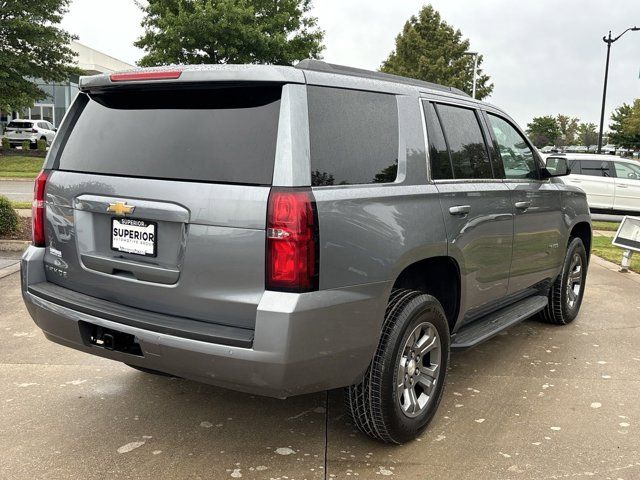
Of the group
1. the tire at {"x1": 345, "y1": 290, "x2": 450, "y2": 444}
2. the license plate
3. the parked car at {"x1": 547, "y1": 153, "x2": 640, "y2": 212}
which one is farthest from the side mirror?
the parked car at {"x1": 547, "y1": 153, "x2": 640, "y2": 212}

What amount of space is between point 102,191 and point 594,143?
118m

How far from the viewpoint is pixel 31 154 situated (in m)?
31.5

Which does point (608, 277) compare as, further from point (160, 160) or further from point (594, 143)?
point (594, 143)

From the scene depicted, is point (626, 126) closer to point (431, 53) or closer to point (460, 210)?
point (431, 53)

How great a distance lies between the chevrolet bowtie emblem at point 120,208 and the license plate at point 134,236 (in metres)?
0.04

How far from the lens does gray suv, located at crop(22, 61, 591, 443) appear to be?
105 inches

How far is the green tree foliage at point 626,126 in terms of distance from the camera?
71312 mm

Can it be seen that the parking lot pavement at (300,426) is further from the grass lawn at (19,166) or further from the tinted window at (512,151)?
the grass lawn at (19,166)

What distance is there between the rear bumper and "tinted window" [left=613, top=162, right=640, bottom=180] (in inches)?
584

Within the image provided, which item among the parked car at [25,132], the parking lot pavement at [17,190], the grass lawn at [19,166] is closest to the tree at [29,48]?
the grass lawn at [19,166]

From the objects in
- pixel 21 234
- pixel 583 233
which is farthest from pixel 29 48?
pixel 583 233

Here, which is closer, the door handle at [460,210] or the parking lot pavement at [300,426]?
the parking lot pavement at [300,426]

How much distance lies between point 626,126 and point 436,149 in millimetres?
79781

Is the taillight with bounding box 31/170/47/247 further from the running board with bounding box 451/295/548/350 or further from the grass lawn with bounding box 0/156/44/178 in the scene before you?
the grass lawn with bounding box 0/156/44/178
